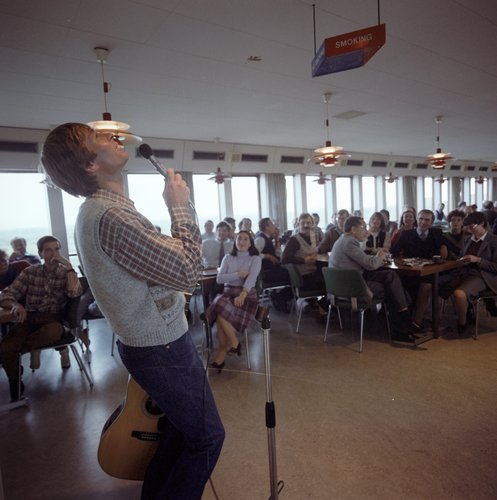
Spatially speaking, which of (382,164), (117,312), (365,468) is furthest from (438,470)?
(382,164)

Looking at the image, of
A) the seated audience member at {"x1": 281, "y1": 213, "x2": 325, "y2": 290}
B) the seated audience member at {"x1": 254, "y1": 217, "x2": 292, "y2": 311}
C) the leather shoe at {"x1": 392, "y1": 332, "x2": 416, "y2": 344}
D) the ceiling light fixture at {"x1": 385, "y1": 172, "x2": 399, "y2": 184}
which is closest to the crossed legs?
the seated audience member at {"x1": 281, "y1": 213, "x2": 325, "y2": 290}

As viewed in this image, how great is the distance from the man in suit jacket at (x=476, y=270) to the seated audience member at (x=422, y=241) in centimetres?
43

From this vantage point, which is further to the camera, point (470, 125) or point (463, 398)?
point (470, 125)

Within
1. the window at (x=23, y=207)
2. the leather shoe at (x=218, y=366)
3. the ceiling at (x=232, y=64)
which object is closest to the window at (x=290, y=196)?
the ceiling at (x=232, y=64)

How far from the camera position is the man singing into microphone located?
1.02 metres

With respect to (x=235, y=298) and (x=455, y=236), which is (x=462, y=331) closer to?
(x=455, y=236)

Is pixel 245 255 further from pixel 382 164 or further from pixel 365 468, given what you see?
pixel 382 164

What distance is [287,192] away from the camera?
33.4ft

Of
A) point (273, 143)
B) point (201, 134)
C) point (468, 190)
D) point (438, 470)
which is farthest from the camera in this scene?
point (468, 190)

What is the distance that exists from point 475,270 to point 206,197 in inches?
258

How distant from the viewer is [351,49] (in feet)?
7.36

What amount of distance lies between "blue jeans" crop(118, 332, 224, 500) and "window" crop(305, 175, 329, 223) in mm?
9671

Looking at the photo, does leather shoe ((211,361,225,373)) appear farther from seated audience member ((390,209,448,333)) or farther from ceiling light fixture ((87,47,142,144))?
seated audience member ((390,209,448,333))

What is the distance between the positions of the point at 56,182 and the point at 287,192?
933cm
